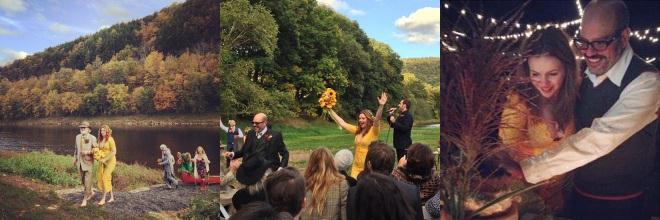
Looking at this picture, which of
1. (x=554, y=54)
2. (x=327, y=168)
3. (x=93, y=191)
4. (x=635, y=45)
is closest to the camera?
(x=327, y=168)

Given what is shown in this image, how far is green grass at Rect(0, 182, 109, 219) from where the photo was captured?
6988 mm

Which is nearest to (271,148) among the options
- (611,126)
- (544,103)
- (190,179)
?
(190,179)

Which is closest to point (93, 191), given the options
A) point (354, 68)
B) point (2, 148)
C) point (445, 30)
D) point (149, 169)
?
point (149, 169)

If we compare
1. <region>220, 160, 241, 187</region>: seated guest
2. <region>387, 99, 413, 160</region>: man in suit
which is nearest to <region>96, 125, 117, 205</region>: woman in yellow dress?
<region>220, 160, 241, 187</region>: seated guest

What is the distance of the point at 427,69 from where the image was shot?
6.61 metres

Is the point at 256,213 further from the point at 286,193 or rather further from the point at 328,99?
the point at 328,99

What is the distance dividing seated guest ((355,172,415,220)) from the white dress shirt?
2.49 m

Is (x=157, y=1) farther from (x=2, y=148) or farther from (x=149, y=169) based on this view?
(x=2, y=148)

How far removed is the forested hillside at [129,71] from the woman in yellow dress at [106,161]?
0.28 m

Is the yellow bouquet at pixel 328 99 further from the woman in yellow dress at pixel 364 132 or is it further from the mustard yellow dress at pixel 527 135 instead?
the mustard yellow dress at pixel 527 135

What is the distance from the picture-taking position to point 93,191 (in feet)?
23.1

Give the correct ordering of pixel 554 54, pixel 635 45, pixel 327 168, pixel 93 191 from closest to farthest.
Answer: pixel 327 168 → pixel 635 45 → pixel 554 54 → pixel 93 191

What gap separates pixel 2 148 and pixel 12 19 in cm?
148

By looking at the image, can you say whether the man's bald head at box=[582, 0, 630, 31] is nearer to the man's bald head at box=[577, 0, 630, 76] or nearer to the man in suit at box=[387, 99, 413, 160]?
the man's bald head at box=[577, 0, 630, 76]
